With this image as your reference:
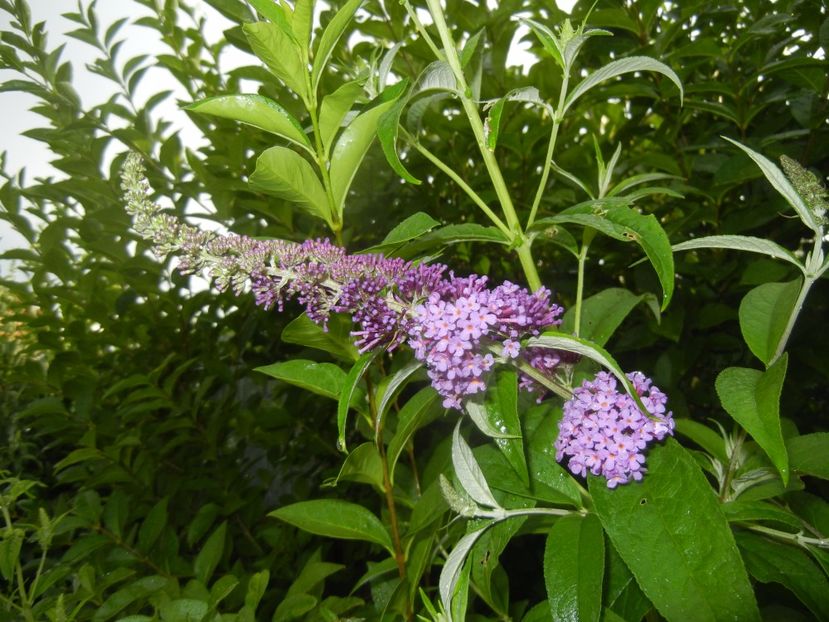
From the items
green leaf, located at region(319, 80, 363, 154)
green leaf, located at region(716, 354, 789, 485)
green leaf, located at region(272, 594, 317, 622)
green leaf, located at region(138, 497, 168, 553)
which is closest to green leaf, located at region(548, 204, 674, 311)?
green leaf, located at region(716, 354, 789, 485)

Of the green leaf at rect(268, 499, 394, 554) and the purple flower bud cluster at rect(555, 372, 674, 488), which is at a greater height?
the purple flower bud cluster at rect(555, 372, 674, 488)

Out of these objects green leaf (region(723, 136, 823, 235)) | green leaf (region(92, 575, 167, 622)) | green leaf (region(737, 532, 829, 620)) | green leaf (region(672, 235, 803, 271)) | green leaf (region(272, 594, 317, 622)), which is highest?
green leaf (region(723, 136, 823, 235))

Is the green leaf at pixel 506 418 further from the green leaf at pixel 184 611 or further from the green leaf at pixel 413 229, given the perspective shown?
the green leaf at pixel 184 611

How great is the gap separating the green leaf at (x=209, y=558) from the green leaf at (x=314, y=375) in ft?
1.69

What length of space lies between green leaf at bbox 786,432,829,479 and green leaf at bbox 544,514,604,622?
22 centimetres

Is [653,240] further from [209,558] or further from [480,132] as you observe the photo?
[209,558]

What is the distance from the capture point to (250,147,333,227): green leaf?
541 mm

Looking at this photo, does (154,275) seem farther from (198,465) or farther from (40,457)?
(40,457)

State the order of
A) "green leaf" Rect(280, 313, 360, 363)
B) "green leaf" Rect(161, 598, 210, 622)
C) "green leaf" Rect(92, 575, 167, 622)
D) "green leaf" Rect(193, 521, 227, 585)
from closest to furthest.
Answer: "green leaf" Rect(280, 313, 360, 363) < "green leaf" Rect(161, 598, 210, 622) < "green leaf" Rect(92, 575, 167, 622) < "green leaf" Rect(193, 521, 227, 585)

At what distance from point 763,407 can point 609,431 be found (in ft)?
0.38

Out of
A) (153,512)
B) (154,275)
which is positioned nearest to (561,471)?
(153,512)

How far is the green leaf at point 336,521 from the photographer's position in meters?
0.74

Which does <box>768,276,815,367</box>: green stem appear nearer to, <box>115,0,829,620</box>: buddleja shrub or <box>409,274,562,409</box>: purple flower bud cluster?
<box>115,0,829,620</box>: buddleja shrub

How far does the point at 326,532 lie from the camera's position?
75cm
